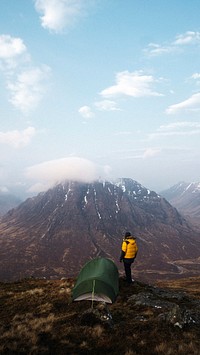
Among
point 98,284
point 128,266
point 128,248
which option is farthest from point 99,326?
point 128,266

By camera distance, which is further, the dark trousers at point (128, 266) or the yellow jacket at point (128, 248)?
the dark trousers at point (128, 266)

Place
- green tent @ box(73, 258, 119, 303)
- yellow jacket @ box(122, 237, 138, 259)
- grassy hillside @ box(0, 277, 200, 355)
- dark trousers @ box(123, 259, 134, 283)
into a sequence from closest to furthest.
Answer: grassy hillside @ box(0, 277, 200, 355) → green tent @ box(73, 258, 119, 303) → yellow jacket @ box(122, 237, 138, 259) → dark trousers @ box(123, 259, 134, 283)

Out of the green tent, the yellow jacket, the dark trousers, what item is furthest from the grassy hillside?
the yellow jacket

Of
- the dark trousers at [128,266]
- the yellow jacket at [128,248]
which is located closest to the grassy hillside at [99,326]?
the dark trousers at [128,266]

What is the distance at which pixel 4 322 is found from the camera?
19.0m

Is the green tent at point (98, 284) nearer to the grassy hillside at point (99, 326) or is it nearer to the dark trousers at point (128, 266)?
the grassy hillside at point (99, 326)

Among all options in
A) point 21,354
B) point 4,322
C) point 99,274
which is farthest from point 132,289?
point 21,354

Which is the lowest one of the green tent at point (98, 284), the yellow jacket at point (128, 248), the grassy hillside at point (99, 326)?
the grassy hillside at point (99, 326)

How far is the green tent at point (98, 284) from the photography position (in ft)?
70.9

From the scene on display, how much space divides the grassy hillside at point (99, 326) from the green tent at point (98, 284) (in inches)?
25.5

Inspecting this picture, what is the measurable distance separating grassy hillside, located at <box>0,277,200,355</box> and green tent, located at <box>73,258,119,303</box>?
2.13ft

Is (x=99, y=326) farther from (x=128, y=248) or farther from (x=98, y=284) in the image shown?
(x=128, y=248)

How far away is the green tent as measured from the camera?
21.6 m

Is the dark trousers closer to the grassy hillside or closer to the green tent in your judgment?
the green tent
